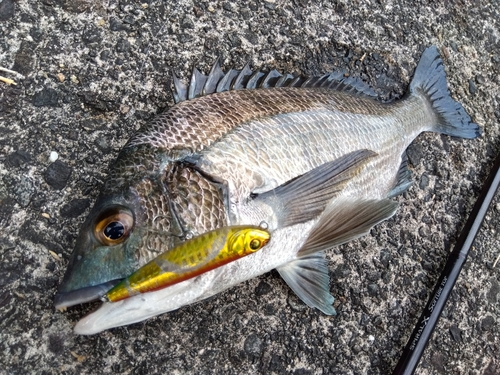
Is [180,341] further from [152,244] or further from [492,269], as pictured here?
[492,269]

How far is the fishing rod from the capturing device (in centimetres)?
186

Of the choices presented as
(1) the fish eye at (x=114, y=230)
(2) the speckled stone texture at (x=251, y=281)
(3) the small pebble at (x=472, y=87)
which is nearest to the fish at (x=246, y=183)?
(1) the fish eye at (x=114, y=230)

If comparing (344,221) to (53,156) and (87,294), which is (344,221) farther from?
(53,156)

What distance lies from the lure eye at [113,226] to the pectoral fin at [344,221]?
0.64m

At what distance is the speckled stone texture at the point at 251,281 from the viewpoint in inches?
61.4

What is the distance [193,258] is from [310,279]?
66 centimetres

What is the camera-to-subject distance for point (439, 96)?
216cm

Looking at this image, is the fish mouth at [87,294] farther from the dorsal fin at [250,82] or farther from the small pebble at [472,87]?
the small pebble at [472,87]

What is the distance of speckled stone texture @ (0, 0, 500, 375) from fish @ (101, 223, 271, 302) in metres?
0.44

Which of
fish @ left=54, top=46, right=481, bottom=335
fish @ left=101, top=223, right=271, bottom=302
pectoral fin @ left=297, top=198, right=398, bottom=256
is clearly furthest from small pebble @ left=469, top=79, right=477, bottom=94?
fish @ left=101, top=223, right=271, bottom=302

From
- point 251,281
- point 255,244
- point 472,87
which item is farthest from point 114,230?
point 472,87

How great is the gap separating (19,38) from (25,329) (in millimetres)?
1016

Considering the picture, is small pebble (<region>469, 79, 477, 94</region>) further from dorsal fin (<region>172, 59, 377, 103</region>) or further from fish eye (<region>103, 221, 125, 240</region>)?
fish eye (<region>103, 221, 125, 240</region>)

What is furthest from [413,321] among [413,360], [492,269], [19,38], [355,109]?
[19,38]
